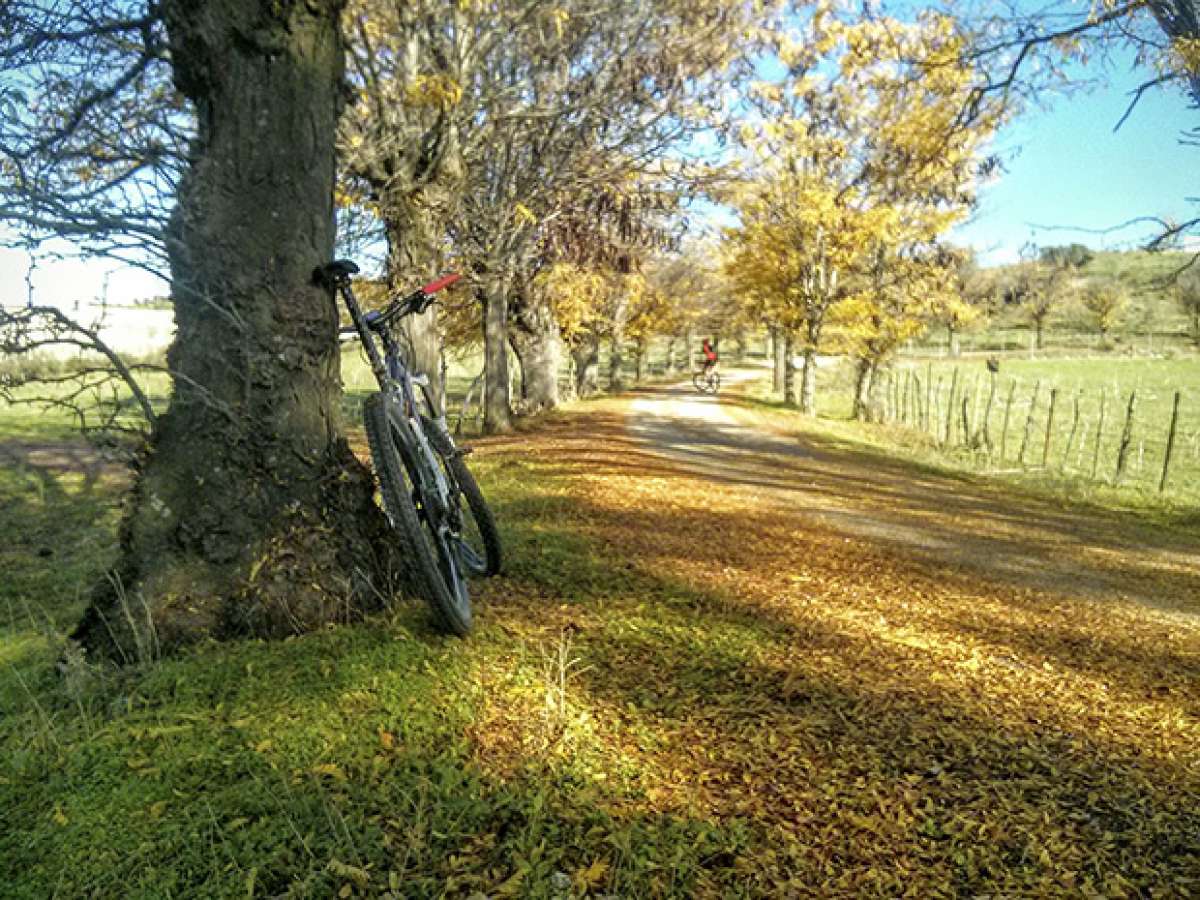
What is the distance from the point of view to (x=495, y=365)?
653 inches

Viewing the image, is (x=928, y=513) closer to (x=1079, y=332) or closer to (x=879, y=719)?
(x=879, y=719)

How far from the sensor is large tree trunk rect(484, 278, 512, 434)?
16359 millimetres

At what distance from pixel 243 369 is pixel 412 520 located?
1205 mm

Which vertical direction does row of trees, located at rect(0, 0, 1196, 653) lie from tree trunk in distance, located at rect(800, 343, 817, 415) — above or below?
above

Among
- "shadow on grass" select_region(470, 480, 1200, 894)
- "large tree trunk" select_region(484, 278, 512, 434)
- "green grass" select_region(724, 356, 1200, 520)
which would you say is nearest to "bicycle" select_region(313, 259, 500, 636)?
"shadow on grass" select_region(470, 480, 1200, 894)

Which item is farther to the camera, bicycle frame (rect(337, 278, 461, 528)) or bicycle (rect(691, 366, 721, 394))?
bicycle (rect(691, 366, 721, 394))

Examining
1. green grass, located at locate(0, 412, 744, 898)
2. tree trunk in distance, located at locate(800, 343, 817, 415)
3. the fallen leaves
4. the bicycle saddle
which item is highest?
the bicycle saddle

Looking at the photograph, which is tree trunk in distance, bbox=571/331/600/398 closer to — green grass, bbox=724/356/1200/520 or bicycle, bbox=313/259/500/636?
green grass, bbox=724/356/1200/520

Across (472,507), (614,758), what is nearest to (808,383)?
(472,507)

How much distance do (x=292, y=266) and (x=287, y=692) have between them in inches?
79.8

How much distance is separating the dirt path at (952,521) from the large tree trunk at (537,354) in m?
7.67

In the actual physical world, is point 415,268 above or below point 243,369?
above

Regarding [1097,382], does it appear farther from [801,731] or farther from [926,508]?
[801,731]

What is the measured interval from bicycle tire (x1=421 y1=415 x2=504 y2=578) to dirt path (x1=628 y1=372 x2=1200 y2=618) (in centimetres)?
347
